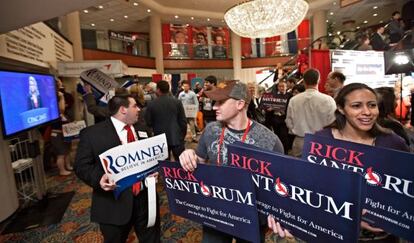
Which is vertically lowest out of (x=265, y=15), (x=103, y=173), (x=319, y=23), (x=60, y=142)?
(x=60, y=142)

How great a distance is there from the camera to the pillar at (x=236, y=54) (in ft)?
51.5

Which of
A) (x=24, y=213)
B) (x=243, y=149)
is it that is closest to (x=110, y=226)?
(x=243, y=149)

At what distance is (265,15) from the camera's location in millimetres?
5758

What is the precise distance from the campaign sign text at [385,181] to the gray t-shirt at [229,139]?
37cm

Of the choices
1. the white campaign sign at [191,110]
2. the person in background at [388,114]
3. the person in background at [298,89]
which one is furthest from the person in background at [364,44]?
the person in background at [388,114]

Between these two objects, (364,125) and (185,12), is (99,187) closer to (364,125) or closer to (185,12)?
(364,125)

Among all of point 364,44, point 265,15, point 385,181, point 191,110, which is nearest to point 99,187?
point 385,181

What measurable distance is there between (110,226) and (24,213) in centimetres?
243

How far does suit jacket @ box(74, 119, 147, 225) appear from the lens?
1687mm

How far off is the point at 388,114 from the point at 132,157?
1.91 metres

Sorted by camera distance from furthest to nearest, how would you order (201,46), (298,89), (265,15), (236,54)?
(236,54)
(201,46)
(265,15)
(298,89)

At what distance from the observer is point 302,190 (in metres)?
0.85

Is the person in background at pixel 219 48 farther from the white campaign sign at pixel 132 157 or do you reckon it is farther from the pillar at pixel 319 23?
the white campaign sign at pixel 132 157

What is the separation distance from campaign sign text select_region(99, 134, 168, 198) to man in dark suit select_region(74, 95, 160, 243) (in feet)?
0.48
